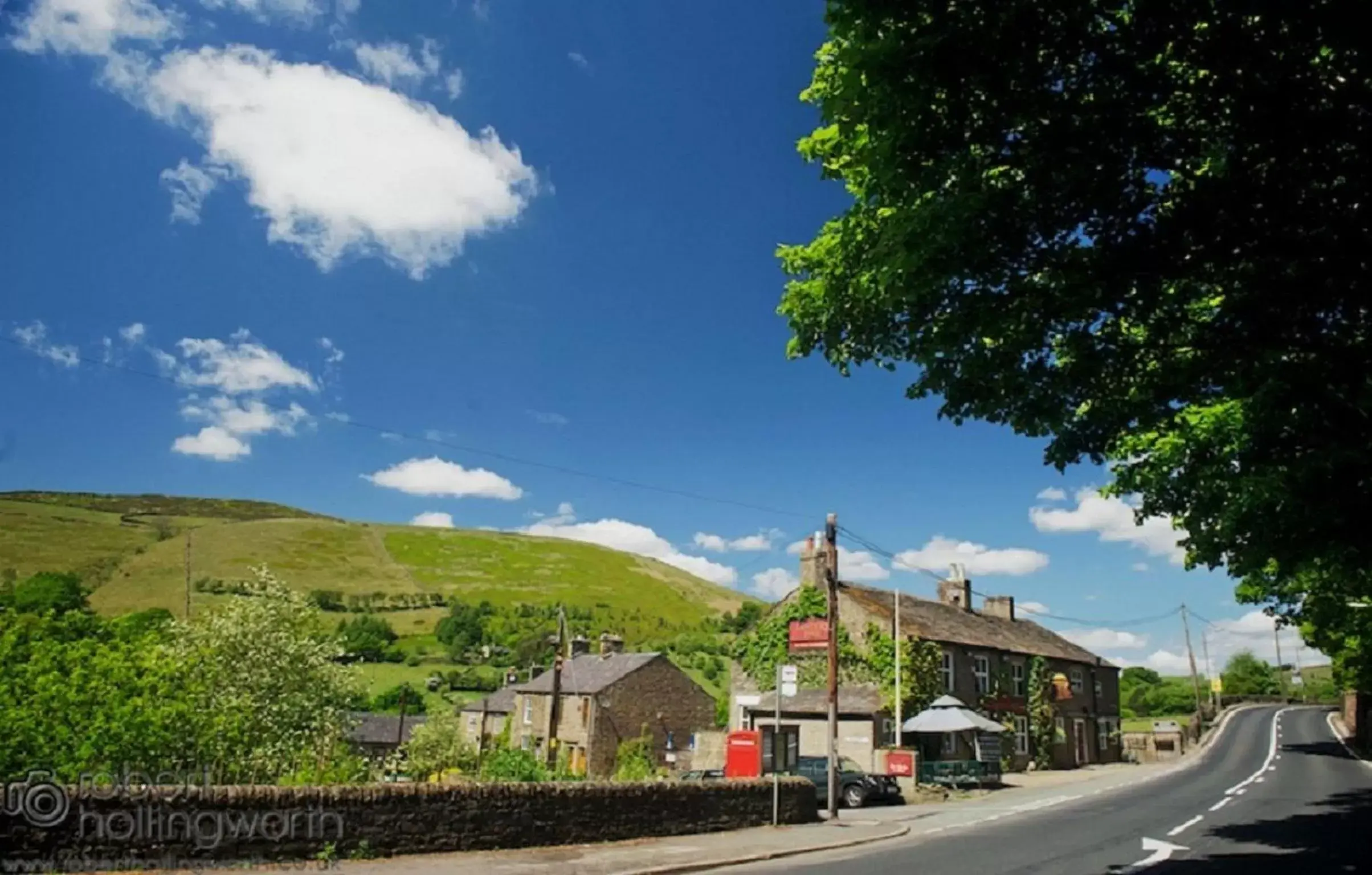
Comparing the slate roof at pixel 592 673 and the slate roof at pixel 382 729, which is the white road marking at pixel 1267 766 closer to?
the slate roof at pixel 592 673

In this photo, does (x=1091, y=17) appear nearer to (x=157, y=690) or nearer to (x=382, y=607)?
(x=157, y=690)

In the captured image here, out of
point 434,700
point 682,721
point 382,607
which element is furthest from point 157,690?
point 382,607

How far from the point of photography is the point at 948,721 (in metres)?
34.3

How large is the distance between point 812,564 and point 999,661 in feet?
37.2

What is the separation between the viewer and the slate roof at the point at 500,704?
68.8m

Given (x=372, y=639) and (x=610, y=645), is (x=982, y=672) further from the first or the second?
(x=372, y=639)

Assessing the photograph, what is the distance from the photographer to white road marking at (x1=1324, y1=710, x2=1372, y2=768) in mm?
40312

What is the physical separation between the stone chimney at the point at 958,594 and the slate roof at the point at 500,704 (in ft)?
108

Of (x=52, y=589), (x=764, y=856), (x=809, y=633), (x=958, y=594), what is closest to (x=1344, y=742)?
(x=958, y=594)

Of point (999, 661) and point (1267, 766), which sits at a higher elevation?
point (999, 661)

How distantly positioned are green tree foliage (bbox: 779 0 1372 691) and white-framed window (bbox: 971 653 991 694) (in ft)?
113

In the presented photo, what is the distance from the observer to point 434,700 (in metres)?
99.8

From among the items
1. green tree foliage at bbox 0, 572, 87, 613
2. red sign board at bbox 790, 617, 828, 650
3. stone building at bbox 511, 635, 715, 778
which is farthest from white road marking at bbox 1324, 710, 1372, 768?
green tree foliage at bbox 0, 572, 87, 613

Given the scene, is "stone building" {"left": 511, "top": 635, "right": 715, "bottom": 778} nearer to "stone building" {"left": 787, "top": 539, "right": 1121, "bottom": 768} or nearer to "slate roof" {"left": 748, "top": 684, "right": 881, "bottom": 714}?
"slate roof" {"left": 748, "top": 684, "right": 881, "bottom": 714}
